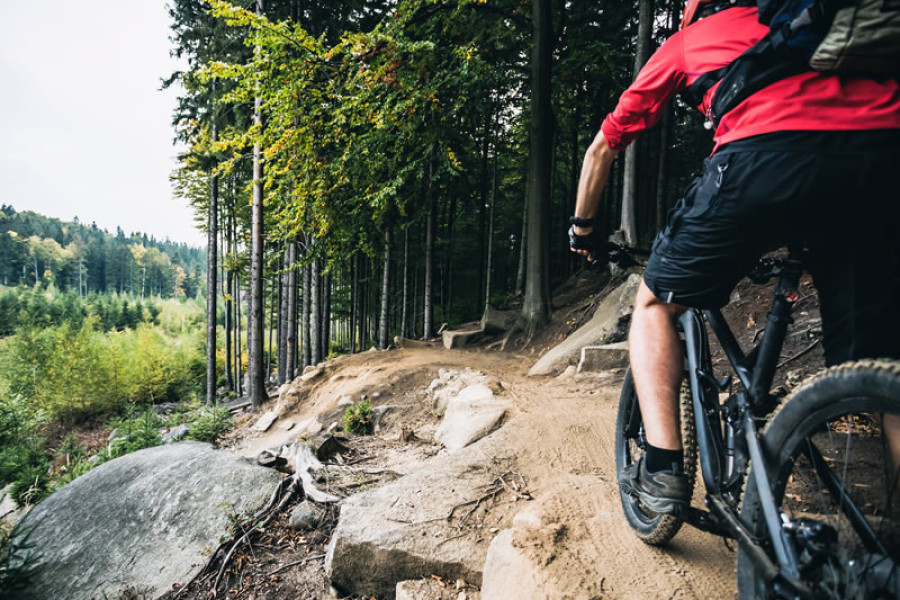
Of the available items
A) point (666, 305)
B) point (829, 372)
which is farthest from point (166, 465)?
point (829, 372)

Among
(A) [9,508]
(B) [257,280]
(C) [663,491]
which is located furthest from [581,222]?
(B) [257,280]

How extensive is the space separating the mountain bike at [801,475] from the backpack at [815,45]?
0.53 meters

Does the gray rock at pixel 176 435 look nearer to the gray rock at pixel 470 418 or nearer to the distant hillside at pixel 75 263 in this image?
the gray rock at pixel 470 418

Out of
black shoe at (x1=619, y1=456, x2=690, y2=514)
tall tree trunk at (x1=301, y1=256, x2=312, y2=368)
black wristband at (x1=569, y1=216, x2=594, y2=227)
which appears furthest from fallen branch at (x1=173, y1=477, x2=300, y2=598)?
tall tree trunk at (x1=301, y1=256, x2=312, y2=368)

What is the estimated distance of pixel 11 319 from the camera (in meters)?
48.3

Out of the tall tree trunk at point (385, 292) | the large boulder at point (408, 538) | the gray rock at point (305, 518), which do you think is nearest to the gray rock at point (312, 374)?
the tall tree trunk at point (385, 292)

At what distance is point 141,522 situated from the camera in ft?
12.5

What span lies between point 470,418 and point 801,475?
353 centimetres

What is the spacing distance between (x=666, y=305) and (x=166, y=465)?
5.11 m

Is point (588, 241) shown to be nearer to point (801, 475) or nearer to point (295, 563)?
point (801, 475)

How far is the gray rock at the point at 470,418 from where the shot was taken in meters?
4.21

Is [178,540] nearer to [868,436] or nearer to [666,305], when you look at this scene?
[666,305]

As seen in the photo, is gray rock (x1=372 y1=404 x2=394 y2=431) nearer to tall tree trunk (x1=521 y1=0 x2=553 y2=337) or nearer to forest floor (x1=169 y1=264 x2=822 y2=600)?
forest floor (x1=169 y1=264 x2=822 y2=600)

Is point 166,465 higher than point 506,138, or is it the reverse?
point 506,138
